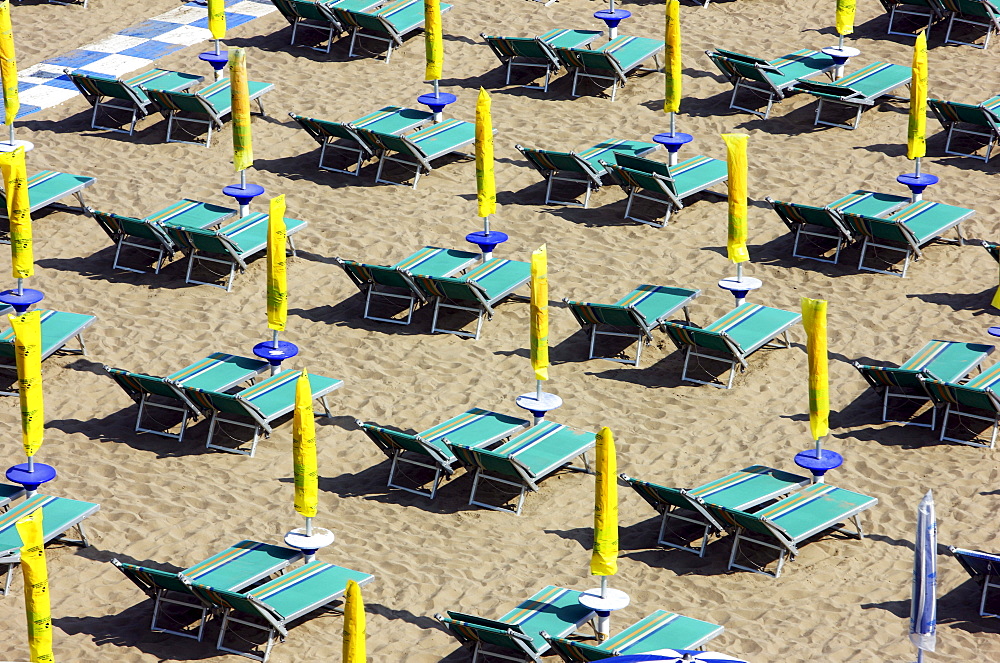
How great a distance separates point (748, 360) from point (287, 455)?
4650 millimetres

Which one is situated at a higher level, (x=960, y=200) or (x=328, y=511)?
(x=960, y=200)

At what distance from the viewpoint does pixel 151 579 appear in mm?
12586

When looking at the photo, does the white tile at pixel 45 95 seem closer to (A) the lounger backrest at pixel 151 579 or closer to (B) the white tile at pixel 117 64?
(B) the white tile at pixel 117 64

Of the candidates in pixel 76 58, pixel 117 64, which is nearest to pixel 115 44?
pixel 76 58

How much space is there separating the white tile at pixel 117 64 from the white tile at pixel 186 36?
70 cm

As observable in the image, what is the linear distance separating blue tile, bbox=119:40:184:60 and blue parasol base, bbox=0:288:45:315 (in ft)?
22.1

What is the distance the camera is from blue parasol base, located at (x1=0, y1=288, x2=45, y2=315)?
16266 mm

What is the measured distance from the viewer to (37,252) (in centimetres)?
1838

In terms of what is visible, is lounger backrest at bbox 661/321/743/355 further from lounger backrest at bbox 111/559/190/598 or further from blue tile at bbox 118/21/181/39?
blue tile at bbox 118/21/181/39

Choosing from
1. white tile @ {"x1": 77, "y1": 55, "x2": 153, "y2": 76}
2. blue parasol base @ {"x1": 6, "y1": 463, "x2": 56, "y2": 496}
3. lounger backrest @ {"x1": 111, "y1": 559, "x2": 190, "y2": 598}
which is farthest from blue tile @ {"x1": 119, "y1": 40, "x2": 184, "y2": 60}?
lounger backrest @ {"x1": 111, "y1": 559, "x2": 190, "y2": 598}

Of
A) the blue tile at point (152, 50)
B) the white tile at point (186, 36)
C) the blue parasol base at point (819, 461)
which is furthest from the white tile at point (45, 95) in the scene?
the blue parasol base at point (819, 461)

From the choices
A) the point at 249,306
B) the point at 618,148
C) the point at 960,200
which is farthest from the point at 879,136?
the point at 249,306

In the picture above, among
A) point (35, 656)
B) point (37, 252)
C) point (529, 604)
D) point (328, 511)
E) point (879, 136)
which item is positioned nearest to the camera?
point (35, 656)

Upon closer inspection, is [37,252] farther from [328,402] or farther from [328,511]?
[328,511]
